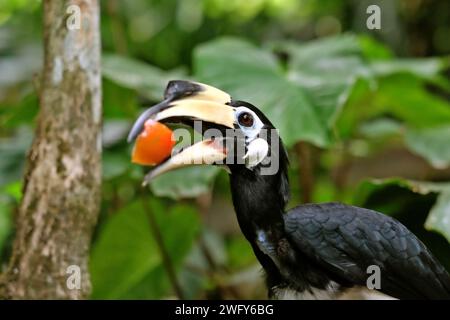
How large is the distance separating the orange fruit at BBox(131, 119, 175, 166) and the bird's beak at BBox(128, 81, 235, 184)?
0.05 feet

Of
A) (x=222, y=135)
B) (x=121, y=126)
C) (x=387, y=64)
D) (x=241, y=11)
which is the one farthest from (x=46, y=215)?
(x=241, y=11)

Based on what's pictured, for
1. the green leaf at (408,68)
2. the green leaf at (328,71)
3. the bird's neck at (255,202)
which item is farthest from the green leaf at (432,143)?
the bird's neck at (255,202)

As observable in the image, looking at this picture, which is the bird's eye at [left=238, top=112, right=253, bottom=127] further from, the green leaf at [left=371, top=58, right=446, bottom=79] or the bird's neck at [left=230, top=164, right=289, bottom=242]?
the green leaf at [left=371, top=58, right=446, bottom=79]

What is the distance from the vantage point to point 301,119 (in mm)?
1862

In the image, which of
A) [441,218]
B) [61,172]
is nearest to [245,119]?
[61,172]

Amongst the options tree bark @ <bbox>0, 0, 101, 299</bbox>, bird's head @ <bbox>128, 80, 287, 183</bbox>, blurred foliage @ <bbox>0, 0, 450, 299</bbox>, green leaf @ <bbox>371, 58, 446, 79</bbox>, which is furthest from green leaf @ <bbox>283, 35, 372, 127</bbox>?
tree bark @ <bbox>0, 0, 101, 299</bbox>

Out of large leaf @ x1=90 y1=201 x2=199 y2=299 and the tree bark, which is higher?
the tree bark

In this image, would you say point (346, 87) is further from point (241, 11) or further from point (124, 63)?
point (241, 11)

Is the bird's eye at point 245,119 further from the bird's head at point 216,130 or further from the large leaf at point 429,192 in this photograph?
the large leaf at point 429,192

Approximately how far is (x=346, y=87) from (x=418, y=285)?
764 mm

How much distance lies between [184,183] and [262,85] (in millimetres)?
373

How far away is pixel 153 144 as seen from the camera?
1246 millimetres

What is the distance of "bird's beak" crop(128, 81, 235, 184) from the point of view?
1.23m

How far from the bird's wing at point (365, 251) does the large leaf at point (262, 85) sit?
0.50 metres
